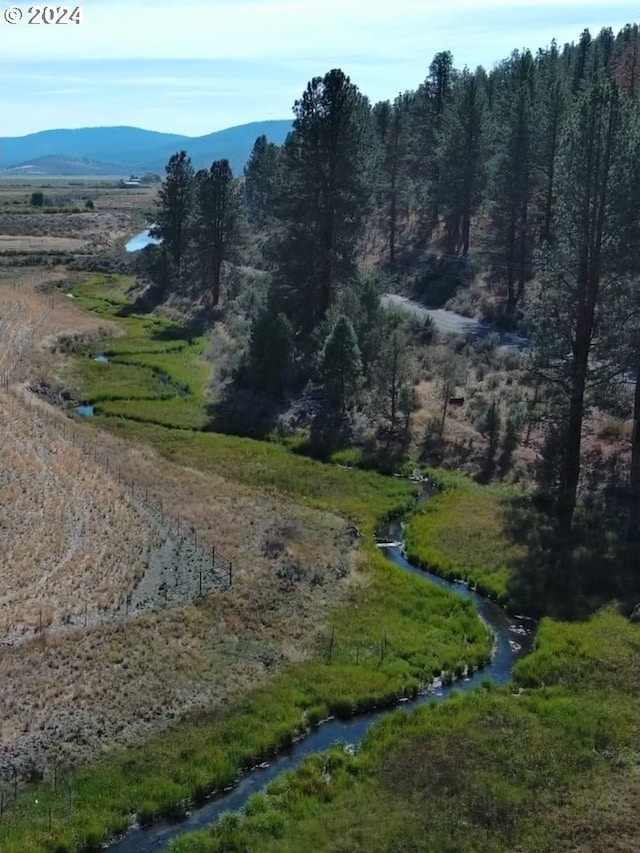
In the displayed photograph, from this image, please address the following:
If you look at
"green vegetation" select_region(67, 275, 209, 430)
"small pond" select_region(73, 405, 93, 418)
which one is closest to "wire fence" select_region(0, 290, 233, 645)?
"small pond" select_region(73, 405, 93, 418)

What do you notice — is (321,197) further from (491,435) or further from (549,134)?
(491,435)

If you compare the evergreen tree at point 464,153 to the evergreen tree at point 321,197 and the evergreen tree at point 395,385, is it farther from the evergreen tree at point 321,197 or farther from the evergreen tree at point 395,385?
the evergreen tree at point 395,385

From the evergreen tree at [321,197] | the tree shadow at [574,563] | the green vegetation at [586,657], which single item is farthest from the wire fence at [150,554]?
the evergreen tree at [321,197]

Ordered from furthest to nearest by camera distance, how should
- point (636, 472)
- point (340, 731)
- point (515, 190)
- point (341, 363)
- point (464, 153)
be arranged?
point (464, 153)
point (515, 190)
point (341, 363)
point (636, 472)
point (340, 731)

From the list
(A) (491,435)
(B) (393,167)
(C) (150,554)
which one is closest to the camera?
(C) (150,554)

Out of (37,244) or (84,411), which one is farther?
(37,244)

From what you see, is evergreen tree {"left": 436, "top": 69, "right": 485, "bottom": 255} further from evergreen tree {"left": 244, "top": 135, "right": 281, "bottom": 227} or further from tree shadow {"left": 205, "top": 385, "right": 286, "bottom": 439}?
tree shadow {"left": 205, "top": 385, "right": 286, "bottom": 439}

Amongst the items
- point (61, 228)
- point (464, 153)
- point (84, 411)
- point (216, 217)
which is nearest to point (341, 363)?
point (84, 411)
